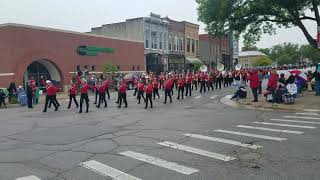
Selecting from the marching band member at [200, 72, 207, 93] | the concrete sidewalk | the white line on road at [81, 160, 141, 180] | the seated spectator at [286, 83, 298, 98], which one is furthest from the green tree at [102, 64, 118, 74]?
the white line on road at [81, 160, 141, 180]

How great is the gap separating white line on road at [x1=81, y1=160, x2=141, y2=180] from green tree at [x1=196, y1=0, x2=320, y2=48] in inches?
773

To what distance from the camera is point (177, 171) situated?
7.42m

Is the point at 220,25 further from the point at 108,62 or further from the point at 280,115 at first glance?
the point at 108,62

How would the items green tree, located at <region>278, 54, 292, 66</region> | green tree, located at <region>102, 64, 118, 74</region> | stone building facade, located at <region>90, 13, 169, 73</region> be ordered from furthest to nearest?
green tree, located at <region>278, 54, 292, 66</region>, stone building facade, located at <region>90, 13, 169, 73</region>, green tree, located at <region>102, 64, 118, 74</region>

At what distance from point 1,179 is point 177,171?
3008mm

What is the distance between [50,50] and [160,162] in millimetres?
32144

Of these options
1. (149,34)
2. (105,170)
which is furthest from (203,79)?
(149,34)

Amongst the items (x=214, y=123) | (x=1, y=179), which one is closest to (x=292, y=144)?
(x=214, y=123)

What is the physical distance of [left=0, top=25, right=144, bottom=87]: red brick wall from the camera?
113 ft

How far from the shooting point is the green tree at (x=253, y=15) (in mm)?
25938

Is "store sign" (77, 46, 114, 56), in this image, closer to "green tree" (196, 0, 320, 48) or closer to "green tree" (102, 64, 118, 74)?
"green tree" (102, 64, 118, 74)

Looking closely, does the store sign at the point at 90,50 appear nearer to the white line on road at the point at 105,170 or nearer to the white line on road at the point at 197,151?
the white line on road at the point at 197,151

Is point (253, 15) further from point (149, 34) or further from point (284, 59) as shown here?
point (284, 59)

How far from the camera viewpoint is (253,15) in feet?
90.6
